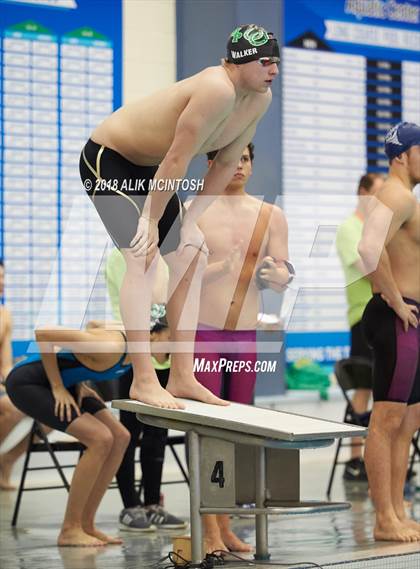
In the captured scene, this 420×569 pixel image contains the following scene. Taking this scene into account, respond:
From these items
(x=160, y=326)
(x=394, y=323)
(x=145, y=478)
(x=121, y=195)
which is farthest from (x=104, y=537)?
(x=121, y=195)

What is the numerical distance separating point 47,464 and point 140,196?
3.24 metres

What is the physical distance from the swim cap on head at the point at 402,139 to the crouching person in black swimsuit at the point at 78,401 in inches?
58.1

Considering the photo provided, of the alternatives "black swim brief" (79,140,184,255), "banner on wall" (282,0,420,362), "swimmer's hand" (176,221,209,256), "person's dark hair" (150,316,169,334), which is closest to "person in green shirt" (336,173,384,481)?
"banner on wall" (282,0,420,362)

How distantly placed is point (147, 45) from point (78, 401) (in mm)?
1946

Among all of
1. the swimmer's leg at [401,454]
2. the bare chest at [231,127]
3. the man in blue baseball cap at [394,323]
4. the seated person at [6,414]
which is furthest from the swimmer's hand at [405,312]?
the seated person at [6,414]

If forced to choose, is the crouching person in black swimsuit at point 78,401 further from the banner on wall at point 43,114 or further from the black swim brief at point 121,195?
the banner on wall at point 43,114

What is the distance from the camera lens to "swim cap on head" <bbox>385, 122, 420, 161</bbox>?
17.5 feet

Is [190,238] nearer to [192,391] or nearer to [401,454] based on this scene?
[192,391]

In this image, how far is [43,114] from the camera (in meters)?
7.05

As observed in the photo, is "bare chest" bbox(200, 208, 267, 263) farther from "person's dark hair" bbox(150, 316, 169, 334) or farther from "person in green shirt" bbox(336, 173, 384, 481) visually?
"person in green shirt" bbox(336, 173, 384, 481)

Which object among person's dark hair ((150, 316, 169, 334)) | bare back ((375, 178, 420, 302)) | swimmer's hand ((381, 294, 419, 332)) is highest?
bare back ((375, 178, 420, 302))

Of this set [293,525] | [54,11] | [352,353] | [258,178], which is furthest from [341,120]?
[293,525]

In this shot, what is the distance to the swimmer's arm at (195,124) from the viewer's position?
14.5 feet

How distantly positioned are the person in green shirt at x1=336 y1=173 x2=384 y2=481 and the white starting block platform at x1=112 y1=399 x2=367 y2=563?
2794 millimetres
